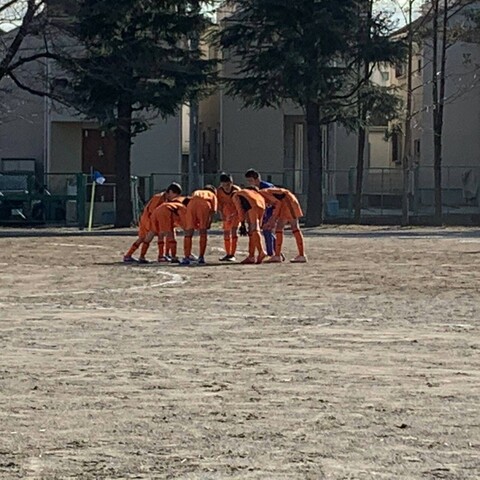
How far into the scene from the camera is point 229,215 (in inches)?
993

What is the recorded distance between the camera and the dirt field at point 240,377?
25.1 feet

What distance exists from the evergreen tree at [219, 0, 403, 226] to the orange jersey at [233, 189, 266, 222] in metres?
18.2

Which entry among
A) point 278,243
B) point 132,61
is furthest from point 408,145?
point 278,243

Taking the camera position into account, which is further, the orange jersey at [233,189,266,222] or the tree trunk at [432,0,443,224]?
the tree trunk at [432,0,443,224]

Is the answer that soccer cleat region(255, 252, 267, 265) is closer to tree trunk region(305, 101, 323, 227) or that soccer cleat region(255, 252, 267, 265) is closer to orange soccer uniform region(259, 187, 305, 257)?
orange soccer uniform region(259, 187, 305, 257)

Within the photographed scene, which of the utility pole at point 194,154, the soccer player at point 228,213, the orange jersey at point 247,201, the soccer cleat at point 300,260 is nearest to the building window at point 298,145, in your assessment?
the utility pole at point 194,154

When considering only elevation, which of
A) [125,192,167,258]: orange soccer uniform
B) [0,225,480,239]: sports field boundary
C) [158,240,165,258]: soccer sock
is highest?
[125,192,167,258]: orange soccer uniform

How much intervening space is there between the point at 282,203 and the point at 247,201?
0.96 m

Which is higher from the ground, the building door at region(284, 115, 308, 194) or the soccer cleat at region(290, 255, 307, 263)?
the building door at region(284, 115, 308, 194)

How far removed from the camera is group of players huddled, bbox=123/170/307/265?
24125mm

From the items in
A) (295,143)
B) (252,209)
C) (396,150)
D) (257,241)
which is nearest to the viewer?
(252,209)

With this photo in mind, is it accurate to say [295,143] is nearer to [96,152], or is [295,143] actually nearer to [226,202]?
[96,152]

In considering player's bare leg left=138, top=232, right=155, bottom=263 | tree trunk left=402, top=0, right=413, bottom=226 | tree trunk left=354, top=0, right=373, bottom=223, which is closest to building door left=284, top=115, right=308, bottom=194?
tree trunk left=402, top=0, right=413, bottom=226

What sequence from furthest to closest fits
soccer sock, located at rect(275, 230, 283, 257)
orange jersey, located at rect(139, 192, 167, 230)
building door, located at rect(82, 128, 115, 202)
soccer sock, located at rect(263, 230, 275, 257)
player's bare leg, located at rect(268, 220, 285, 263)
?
building door, located at rect(82, 128, 115, 202) < soccer sock, located at rect(263, 230, 275, 257) < soccer sock, located at rect(275, 230, 283, 257) < player's bare leg, located at rect(268, 220, 285, 263) < orange jersey, located at rect(139, 192, 167, 230)
